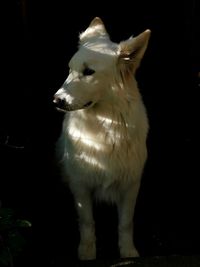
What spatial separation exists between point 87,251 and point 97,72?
135 centimetres

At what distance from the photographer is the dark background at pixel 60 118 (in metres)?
4.73

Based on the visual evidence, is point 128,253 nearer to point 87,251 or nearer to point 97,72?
point 87,251

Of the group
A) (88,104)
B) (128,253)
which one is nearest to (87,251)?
(128,253)

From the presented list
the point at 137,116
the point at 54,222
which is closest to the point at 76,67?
the point at 137,116

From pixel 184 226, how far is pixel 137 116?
1286mm

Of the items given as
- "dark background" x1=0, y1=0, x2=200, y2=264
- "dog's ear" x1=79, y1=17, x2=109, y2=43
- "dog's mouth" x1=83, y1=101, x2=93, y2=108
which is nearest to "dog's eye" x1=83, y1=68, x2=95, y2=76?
"dog's mouth" x1=83, y1=101, x2=93, y2=108

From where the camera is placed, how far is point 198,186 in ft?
17.5

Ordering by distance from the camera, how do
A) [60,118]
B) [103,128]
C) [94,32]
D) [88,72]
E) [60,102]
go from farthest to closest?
[60,118] < [94,32] < [103,128] < [88,72] < [60,102]

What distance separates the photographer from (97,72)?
3.75 metres

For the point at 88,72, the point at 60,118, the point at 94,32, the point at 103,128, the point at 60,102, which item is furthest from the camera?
the point at 60,118

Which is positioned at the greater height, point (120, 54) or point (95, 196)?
point (120, 54)

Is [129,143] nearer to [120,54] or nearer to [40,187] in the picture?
[120,54]

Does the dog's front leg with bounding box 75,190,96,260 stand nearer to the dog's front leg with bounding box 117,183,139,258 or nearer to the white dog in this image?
the white dog

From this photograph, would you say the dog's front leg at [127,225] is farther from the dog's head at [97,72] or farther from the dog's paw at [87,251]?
the dog's head at [97,72]
